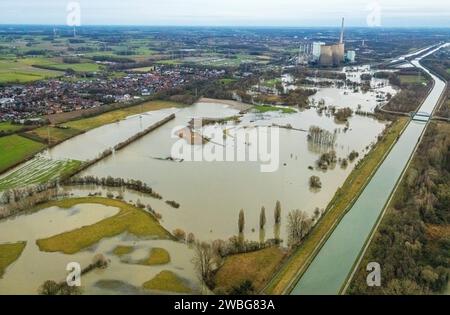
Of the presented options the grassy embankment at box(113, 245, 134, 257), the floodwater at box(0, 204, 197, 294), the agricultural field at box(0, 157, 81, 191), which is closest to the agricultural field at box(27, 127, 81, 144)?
the agricultural field at box(0, 157, 81, 191)

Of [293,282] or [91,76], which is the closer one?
[293,282]

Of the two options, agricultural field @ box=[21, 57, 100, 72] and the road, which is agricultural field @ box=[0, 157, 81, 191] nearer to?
the road

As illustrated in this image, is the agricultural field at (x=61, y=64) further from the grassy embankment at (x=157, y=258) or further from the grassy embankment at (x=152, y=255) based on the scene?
the grassy embankment at (x=157, y=258)

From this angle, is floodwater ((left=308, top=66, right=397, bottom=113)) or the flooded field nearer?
the flooded field

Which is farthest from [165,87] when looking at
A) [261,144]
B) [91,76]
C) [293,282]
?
[293,282]

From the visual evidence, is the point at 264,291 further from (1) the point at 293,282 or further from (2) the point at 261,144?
(2) the point at 261,144

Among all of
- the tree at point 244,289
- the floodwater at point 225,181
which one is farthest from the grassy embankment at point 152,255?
the tree at point 244,289

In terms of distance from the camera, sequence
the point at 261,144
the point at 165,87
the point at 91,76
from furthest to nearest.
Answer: the point at 91,76 < the point at 165,87 < the point at 261,144
